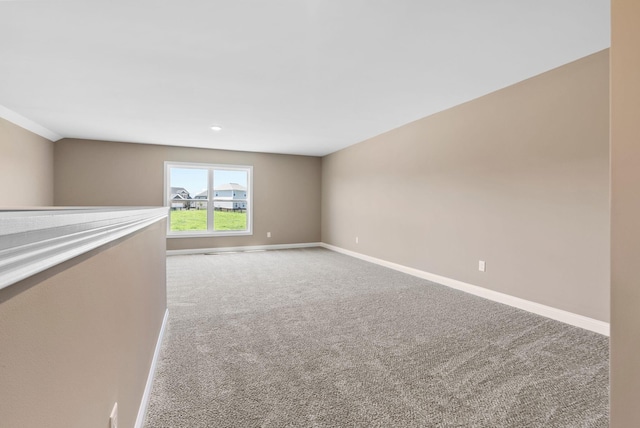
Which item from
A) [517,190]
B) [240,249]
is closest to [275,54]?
[517,190]

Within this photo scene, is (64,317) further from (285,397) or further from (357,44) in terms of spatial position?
(357,44)

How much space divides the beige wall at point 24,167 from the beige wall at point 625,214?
583cm

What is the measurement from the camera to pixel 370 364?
2.00 meters

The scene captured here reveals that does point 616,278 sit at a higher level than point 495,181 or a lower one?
lower

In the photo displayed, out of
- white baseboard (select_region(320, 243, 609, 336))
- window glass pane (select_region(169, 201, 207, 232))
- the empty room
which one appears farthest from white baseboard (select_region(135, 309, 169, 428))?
window glass pane (select_region(169, 201, 207, 232))

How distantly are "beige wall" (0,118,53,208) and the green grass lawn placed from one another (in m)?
2.08

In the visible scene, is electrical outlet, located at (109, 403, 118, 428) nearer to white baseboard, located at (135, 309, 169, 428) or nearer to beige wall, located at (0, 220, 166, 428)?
beige wall, located at (0, 220, 166, 428)

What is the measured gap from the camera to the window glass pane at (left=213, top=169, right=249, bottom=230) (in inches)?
266

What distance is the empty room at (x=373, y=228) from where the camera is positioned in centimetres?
89

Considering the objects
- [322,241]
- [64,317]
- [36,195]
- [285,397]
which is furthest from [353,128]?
[36,195]

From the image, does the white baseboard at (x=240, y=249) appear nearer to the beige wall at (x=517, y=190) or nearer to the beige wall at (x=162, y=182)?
the beige wall at (x=162, y=182)

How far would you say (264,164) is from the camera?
703cm

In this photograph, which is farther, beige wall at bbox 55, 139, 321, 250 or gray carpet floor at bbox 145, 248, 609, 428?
beige wall at bbox 55, 139, 321, 250

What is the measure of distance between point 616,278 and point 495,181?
9.09ft
